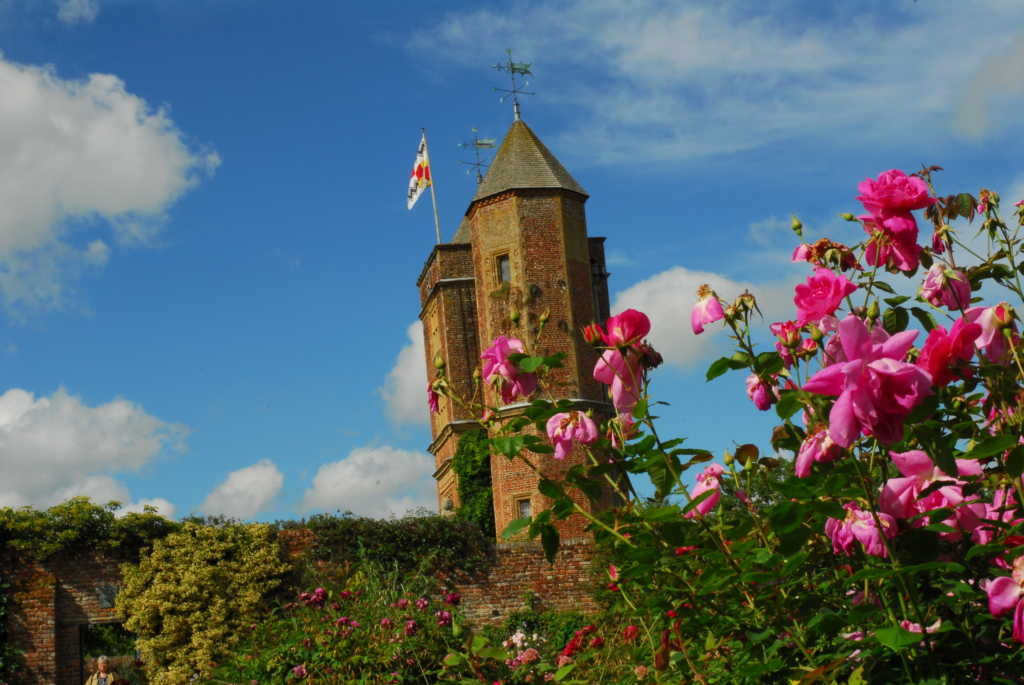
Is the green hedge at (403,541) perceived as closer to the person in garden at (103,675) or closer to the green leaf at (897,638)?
the person in garden at (103,675)

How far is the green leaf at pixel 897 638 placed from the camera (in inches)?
68.4

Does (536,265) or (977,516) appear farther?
(536,265)

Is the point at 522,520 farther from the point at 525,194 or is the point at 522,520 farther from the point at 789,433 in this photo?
the point at 525,194

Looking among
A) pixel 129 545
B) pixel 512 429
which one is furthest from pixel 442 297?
pixel 512 429

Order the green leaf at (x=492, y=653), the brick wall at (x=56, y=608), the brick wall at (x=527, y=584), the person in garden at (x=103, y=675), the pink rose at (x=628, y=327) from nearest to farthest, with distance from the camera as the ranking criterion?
1. the pink rose at (x=628, y=327)
2. the green leaf at (x=492, y=653)
3. the person in garden at (x=103, y=675)
4. the brick wall at (x=56, y=608)
5. the brick wall at (x=527, y=584)

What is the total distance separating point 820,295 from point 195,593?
1405 cm

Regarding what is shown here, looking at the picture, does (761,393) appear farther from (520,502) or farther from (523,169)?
(523,169)

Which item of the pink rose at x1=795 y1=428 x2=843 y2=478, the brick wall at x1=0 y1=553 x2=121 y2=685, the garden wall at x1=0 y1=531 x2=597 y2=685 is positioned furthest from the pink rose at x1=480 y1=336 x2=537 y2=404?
the brick wall at x1=0 y1=553 x2=121 y2=685

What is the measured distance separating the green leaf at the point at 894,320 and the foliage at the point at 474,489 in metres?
21.9

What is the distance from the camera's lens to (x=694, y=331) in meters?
2.19

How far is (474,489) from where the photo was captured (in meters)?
24.6

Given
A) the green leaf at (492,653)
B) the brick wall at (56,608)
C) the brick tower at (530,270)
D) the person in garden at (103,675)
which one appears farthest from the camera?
the brick tower at (530,270)

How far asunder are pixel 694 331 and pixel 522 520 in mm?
570

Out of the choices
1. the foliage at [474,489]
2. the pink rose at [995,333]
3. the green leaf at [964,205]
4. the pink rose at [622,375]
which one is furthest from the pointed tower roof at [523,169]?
the pink rose at [995,333]
